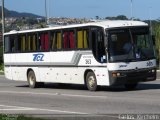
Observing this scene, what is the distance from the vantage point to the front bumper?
22.9 m

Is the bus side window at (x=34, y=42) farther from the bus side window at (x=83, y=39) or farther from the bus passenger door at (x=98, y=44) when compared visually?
the bus passenger door at (x=98, y=44)

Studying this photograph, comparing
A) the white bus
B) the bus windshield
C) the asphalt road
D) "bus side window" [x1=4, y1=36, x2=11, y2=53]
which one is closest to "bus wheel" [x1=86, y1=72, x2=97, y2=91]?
the white bus

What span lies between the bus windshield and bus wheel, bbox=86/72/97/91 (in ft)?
4.69

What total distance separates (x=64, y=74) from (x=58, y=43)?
57.5 inches

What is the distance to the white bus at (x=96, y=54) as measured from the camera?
2305 cm

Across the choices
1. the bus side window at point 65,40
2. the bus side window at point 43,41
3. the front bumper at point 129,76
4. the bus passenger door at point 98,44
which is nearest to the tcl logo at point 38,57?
the bus side window at point 43,41

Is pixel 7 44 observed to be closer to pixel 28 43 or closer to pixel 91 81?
pixel 28 43

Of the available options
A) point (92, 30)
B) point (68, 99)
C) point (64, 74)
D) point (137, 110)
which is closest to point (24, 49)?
point (64, 74)

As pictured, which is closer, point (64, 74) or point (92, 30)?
point (92, 30)

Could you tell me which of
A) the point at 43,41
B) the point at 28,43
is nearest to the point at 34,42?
the point at 28,43

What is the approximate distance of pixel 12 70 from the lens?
100ft

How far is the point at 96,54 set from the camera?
77.5 ft

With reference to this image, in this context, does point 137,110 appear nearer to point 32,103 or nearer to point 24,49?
point 32,103

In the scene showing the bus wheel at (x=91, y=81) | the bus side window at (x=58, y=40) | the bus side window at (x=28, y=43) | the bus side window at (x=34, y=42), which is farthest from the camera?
the bus side window at (x=28, y=43)
